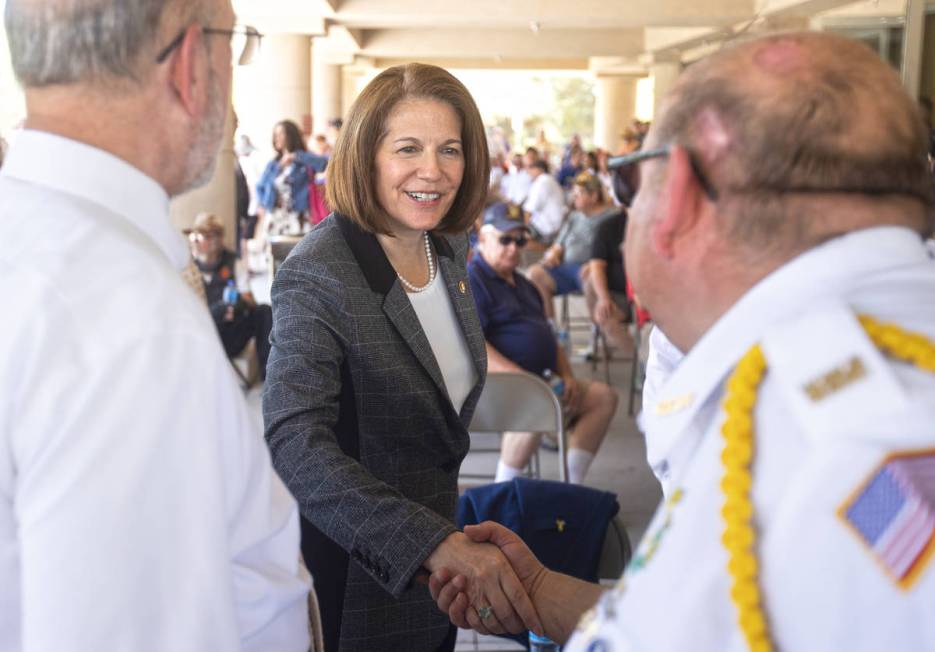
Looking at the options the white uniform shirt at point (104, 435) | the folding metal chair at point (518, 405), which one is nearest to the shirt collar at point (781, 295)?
the white uniform shirt at point (104, 435)

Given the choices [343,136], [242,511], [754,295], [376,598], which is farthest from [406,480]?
[754,295]

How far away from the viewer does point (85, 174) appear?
1.17 metres

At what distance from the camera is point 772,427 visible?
0.89m

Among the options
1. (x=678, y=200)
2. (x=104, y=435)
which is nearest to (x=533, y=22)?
(x=678, y=200)

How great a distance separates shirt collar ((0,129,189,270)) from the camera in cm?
117

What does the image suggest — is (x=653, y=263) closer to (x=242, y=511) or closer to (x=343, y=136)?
(x=242, y=511)

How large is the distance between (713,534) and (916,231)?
1.21ft

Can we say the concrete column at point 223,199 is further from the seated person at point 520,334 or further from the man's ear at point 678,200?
the man's ear at point 678,200

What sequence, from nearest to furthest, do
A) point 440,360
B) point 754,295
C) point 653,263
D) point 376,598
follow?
point 754,295 < point 653,263 < point 376,598 < point 440,360

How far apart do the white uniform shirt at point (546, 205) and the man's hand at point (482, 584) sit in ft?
39.3

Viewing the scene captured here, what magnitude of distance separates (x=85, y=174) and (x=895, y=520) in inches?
35.1

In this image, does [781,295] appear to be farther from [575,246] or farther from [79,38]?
[575,246]

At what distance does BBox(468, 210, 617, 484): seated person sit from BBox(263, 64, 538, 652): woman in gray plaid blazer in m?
2.44

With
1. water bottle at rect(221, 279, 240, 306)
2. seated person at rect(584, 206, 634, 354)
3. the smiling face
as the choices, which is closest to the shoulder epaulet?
the smiling face
